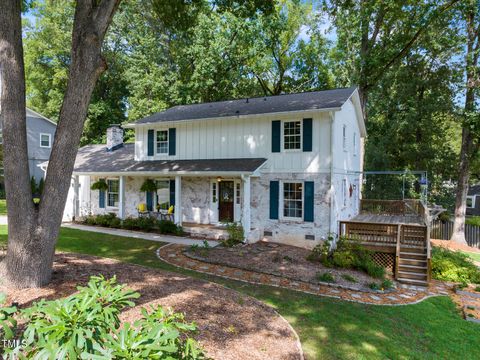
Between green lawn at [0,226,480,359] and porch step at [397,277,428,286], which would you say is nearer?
green lawn at [0,226,480,359]

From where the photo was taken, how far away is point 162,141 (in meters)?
15.7

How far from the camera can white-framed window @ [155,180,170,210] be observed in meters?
15.2

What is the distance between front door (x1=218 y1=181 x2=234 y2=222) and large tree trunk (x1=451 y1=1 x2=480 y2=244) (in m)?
15.1

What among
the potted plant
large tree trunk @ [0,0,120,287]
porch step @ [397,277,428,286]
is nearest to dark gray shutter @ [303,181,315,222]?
porch step @ [397,277,428,286]

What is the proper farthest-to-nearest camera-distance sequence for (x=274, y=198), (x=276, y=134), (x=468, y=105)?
(x=468, y=105)
(x=276, y=134)
(x=274, y=198)

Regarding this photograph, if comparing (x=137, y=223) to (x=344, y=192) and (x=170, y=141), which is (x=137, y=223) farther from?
(x=344, y=192)

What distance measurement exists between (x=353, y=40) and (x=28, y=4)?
57.8 ft

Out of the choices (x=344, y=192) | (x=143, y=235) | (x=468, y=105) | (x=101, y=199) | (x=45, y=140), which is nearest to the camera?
(x=143, y=235)

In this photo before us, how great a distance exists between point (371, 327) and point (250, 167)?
7.41 m

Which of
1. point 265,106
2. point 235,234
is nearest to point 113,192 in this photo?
point 235,234

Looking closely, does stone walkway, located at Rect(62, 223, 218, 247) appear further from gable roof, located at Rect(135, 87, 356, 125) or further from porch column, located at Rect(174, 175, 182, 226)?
gable roof, located at Rect(135, 87, 356, 125)

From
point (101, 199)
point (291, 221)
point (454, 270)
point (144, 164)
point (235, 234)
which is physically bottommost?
point (454, 270)

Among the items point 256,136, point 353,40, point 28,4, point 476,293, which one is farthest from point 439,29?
point 28,4

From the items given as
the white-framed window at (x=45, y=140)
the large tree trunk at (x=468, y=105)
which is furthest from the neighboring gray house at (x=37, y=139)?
the large tree trunk at (x=468, y=105)
